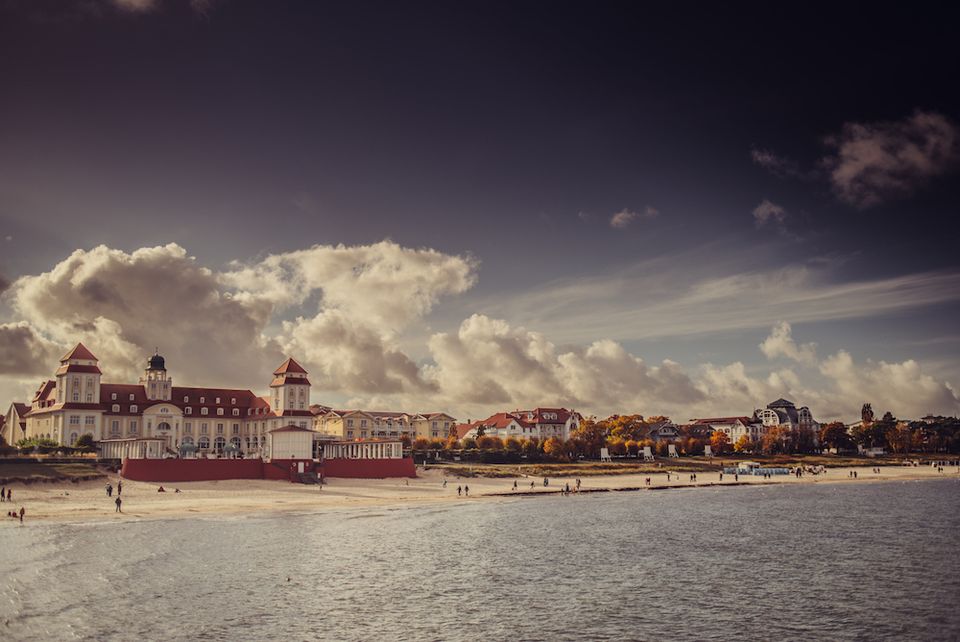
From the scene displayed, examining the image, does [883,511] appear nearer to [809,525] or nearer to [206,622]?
[809,525]

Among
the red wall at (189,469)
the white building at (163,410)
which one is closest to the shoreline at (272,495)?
the red wall at (189,469)

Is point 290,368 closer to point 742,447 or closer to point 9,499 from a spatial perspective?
point 9,499

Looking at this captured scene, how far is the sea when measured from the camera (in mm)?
35781

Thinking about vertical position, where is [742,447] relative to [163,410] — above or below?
below

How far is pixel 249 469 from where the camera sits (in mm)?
103562

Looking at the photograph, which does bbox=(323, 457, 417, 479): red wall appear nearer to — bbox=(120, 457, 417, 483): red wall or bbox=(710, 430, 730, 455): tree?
bbox=(120, 457, 417, 483): red wall

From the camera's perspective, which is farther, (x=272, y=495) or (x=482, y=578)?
(x=272, y=495)

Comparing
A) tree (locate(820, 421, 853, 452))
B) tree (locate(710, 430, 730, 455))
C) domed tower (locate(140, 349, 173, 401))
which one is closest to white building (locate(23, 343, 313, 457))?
domed tower (locate(140, 349, 173, 401))

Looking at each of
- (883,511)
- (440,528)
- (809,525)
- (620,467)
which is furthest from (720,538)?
(620,467)

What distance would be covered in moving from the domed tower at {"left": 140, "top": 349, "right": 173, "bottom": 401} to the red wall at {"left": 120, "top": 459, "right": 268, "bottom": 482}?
38083 millimetres

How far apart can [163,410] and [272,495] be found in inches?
1791

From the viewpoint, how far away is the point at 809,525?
74.6 metres

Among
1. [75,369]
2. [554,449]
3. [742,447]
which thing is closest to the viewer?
[75,369]

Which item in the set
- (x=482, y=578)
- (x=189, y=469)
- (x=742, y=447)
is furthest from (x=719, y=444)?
(x=482, y=578)
